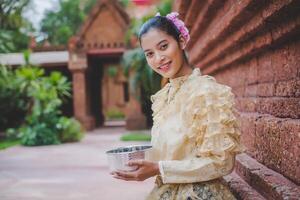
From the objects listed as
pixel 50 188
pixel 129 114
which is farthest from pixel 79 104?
pixel 50 188

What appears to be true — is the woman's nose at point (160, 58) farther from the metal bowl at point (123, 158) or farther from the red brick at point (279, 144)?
the red brick at point (279, 144)

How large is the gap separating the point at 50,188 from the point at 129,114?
11.8 metres

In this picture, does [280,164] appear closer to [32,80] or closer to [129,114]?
[32,80]

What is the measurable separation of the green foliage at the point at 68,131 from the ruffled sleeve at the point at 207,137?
13.1 m

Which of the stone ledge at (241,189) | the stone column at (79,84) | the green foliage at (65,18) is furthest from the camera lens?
the green foliage at (65,18)

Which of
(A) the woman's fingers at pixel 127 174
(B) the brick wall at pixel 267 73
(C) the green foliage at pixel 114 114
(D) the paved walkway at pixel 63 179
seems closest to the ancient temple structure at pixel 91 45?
(D) the paved walkway at pixel 63 179

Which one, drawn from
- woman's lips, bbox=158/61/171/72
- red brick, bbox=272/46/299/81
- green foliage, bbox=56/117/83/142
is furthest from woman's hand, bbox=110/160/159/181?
green foliage, bbox=56/117/83/142

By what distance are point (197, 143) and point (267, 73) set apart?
635 mm

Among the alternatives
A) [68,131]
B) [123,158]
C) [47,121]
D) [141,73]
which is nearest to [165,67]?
[123,158]

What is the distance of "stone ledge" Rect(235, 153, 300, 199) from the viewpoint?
4.76ft

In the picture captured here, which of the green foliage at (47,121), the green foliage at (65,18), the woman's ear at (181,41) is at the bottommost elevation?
the green foliage at (47,121)

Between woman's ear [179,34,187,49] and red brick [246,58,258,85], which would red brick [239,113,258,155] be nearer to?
red brick [246,58,258,85]

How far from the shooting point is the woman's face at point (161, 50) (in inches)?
68.3

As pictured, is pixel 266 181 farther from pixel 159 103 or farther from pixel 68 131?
pixel 68 131
